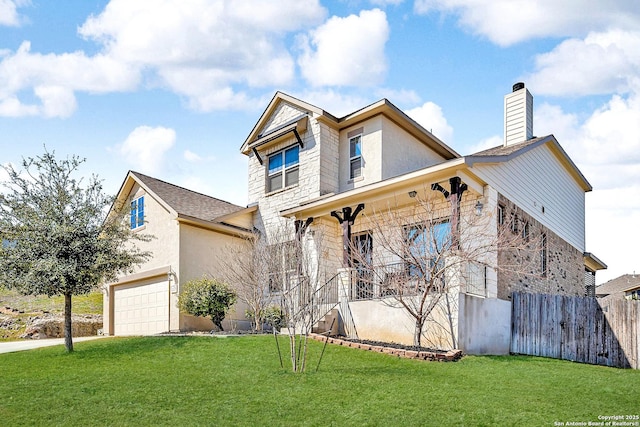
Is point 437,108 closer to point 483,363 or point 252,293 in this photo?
point 252,293

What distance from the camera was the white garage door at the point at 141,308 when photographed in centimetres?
1688

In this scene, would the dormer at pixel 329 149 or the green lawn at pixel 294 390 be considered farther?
the dormer at pixel 329 149

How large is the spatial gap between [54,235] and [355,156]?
353 inches

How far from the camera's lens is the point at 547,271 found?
16.1 m

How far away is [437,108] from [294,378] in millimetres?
12773

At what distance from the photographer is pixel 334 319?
1345cm

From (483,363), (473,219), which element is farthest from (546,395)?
(473,219)

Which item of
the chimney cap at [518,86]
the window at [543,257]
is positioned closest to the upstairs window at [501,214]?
the window at [543,257]

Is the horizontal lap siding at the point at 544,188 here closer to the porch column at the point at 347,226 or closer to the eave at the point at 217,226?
the porch column at the point at 347,226

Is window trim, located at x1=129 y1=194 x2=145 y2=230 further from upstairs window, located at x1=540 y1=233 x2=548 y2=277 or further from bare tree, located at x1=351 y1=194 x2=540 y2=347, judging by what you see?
upstairs window, located at x1=540 y1=233 x2=548 y2=277

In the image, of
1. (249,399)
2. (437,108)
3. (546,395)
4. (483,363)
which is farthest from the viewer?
(437,108)

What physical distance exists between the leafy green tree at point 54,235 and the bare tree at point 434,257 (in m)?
6.21

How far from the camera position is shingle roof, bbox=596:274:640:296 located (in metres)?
36.6

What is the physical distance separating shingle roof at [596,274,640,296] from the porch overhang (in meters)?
28.8
